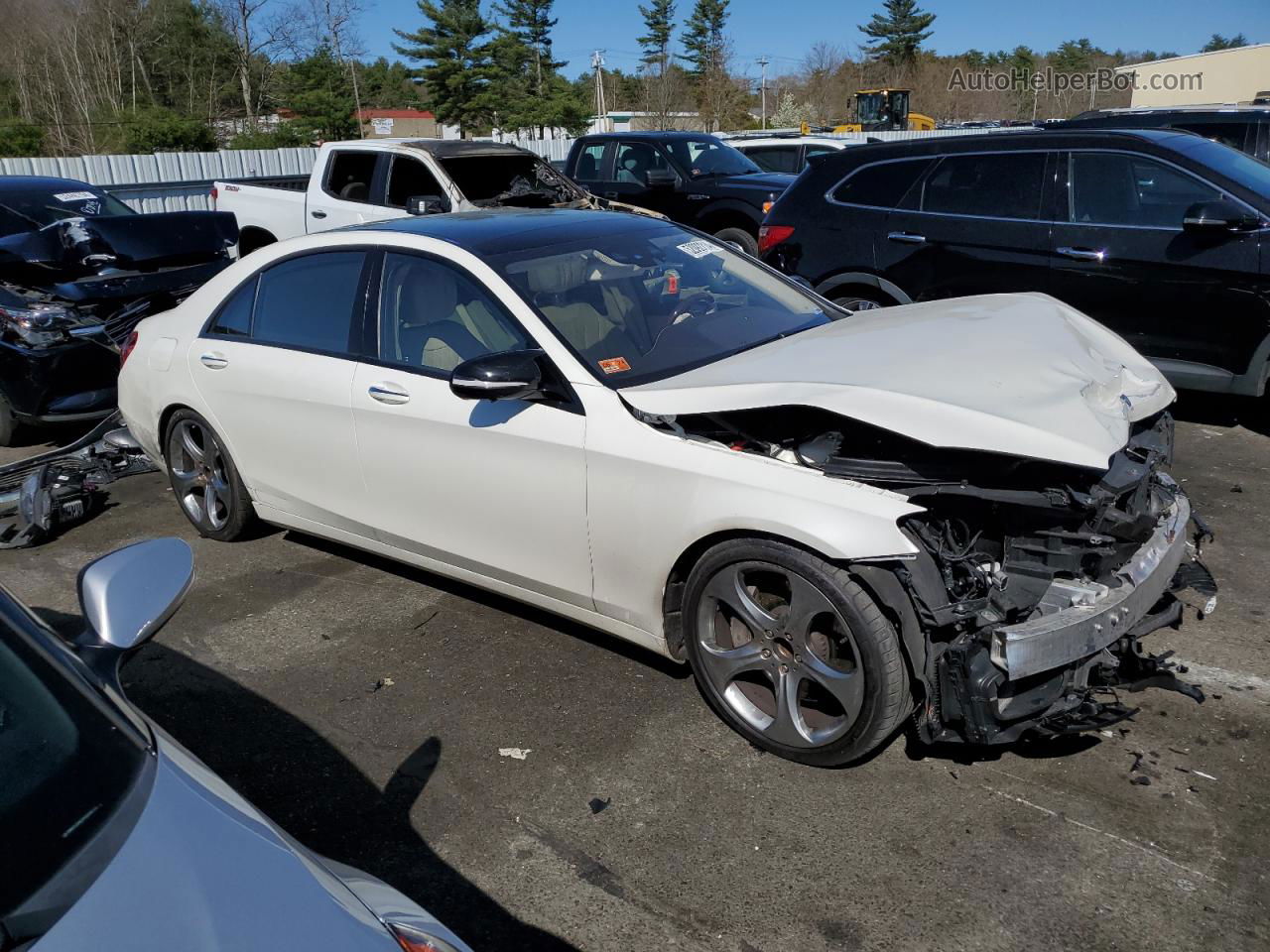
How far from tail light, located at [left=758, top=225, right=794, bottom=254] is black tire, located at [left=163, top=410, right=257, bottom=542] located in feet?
14.4

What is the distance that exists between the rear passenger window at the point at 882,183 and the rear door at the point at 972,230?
10cm

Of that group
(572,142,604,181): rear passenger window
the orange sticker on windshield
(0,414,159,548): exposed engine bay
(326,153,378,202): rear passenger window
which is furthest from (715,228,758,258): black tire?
the orange sticker on windshield

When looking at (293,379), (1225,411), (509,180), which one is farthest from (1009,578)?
(509,180)

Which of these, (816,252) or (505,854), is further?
(816,252)

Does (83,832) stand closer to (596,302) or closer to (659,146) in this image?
(596,302)

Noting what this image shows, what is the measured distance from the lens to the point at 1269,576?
14.9ft

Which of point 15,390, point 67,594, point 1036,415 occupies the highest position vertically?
point 1036,415

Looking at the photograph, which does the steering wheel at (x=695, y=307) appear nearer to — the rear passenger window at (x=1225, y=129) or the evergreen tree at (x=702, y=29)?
the rear passenger window at (x=1225, y=129)

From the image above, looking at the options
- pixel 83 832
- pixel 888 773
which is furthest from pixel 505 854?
pixel 83 832

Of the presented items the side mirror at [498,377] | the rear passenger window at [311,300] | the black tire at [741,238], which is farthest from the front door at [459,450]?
the black tire at [741,238]

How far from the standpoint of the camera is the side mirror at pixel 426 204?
995cm

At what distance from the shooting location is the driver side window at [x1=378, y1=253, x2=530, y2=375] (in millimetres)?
4066

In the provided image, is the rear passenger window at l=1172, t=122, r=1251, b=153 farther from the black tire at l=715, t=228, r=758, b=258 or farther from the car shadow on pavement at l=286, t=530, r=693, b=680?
the car shadow on pavement at l=286, t=530, r=693, b=680

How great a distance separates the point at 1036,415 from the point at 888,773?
1.22m
